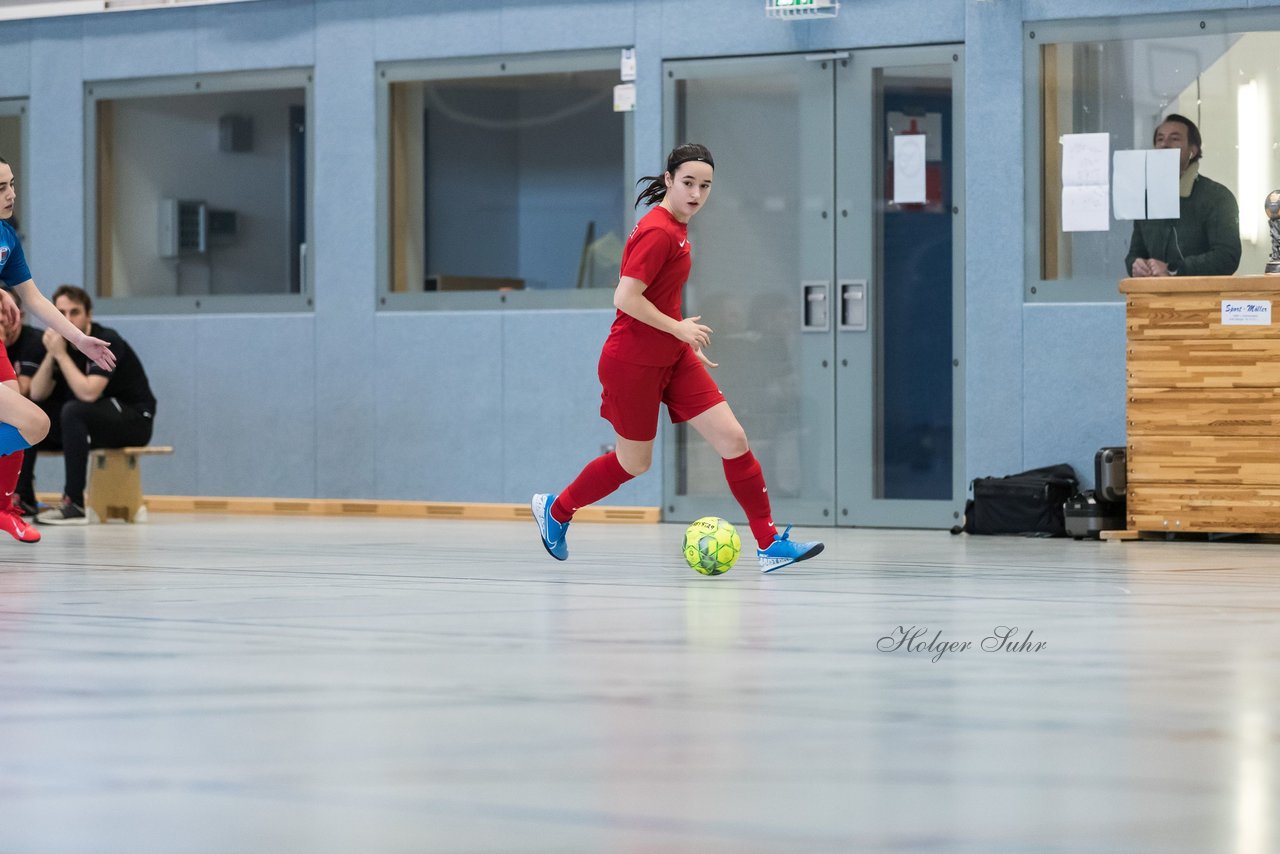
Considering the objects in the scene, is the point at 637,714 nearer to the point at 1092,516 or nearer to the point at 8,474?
the point at 8,474

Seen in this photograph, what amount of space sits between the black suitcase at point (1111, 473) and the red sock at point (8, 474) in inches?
179

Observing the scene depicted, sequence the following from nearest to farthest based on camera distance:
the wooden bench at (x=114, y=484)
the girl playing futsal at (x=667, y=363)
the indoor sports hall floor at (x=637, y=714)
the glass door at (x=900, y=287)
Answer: the indoor sports hall floor at (x=637, y=714), the girl playing futsal at (x=667, y=363), the glass door at (x=900, y=287), the wooden bench at (x=114, y=484)

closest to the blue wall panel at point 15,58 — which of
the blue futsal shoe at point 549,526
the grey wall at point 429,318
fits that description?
the grey wall at point 429,318

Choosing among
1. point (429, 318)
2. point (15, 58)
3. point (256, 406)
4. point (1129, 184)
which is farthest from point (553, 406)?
point (15, 58)

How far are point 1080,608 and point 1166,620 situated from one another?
1.16ft

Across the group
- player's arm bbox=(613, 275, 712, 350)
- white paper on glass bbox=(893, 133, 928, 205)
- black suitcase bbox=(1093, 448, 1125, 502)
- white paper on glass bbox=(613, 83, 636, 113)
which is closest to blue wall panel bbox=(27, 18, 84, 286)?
white paper on glass bbox=(613, 83, 636, 113)

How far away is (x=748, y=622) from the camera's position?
4680 mm

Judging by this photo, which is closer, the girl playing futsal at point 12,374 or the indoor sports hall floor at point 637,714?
the indoor sports hall floor at point 637,714

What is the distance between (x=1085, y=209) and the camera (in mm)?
8750

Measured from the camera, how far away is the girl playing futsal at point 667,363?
6.02m

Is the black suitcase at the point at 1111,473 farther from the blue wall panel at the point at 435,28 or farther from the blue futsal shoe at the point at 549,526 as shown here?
the blue wall panel at the point at 435,28

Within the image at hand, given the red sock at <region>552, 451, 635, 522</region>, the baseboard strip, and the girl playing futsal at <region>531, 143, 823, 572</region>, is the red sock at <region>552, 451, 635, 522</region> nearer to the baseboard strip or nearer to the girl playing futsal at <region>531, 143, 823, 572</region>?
the girl playing futsal at <region>531, 143, 823, 572</region>

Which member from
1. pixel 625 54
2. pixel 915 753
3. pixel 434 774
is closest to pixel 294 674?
pixel 434 774

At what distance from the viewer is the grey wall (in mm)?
8844
